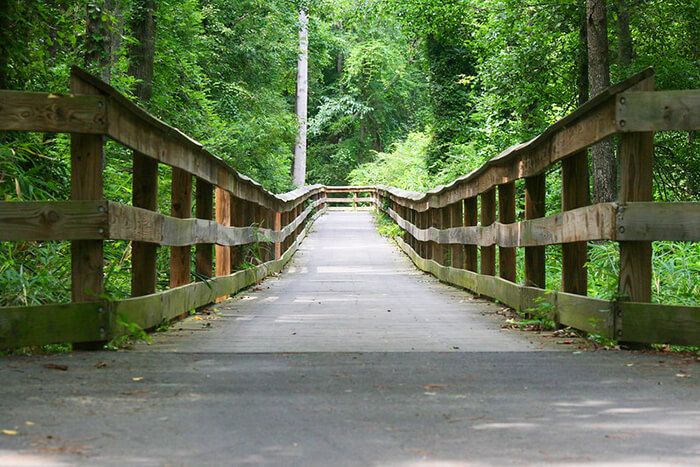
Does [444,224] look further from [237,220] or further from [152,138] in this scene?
[152,138]

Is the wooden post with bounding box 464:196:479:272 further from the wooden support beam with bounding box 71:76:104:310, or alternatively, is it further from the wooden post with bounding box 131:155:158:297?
the wooden support beam with bounding box 71:76:104:310

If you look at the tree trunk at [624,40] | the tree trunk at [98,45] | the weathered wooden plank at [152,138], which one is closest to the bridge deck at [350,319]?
the weathered wooden plank at [152,138]

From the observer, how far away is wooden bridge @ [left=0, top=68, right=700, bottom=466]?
277 cm

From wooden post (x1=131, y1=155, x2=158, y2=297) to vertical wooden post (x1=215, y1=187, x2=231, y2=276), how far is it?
279 cm

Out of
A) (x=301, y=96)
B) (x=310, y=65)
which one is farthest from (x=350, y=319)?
(x=310, y=65)

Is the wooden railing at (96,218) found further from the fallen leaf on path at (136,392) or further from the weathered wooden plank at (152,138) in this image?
the fallen leaf on path at (136,392)

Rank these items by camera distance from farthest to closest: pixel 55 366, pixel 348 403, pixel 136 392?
pixel 55 366 < pixel 136 392 < pixel 348 403

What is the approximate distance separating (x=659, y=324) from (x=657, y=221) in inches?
22.3

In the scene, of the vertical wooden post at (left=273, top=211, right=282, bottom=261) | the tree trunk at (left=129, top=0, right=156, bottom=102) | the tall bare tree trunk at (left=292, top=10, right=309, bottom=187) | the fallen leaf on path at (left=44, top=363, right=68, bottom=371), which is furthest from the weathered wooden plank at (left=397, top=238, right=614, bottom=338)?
the tall bare tree trunk at (left=292, top=10, right=309, bottom=187)

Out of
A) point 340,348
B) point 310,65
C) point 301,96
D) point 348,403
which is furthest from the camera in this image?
point 310,65

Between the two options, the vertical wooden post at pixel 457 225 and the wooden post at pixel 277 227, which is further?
the wooden post at pixel 277 227

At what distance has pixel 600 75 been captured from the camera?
1120 cm

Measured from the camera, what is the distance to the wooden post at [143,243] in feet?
17.4

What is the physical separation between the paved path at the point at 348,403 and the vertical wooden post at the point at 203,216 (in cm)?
163
